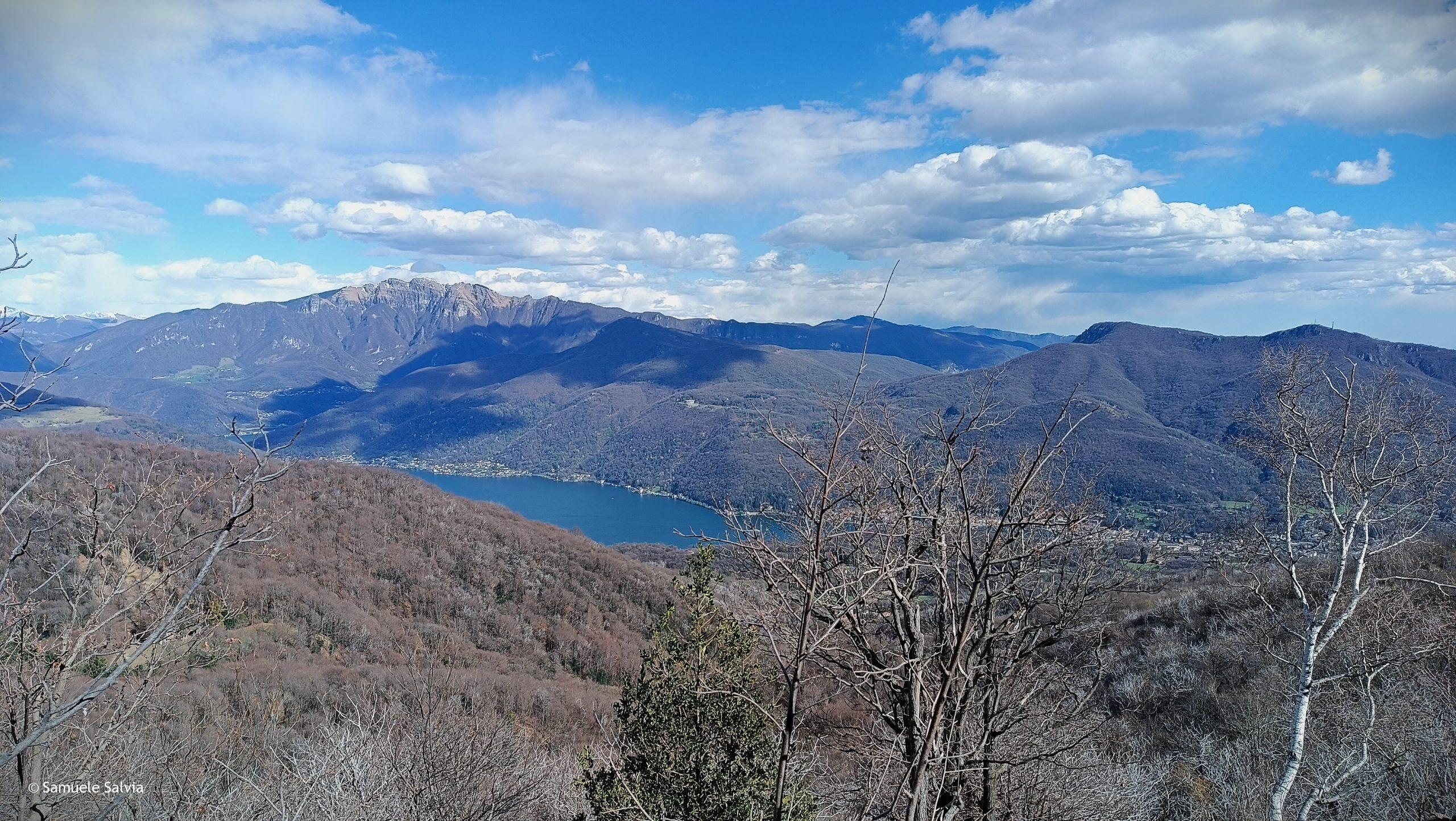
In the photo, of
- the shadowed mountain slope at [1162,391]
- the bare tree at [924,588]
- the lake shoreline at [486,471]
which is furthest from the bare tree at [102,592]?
the lake shoreline at [486,471]

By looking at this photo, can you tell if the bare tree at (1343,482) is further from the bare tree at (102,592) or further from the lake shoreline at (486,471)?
the lake shoreline at (486,471)

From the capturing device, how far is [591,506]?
13088 centimetres

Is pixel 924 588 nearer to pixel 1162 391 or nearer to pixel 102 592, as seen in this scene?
pixel 102 592

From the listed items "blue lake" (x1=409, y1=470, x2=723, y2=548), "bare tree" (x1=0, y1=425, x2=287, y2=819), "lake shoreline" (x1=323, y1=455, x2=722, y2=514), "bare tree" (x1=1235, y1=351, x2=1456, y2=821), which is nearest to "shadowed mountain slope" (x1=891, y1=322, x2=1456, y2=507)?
"bare tree" (x1=1235, y1=351, x2=1456, y2=821)

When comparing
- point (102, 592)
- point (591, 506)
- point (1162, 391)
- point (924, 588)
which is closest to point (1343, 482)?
point (924, 588)

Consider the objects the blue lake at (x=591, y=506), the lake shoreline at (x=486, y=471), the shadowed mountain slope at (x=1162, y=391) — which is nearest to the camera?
the shadowed mountain slope at (x=1162, y=391)

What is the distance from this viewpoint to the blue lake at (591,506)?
102812 mm

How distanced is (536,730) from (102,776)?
51.4 feet

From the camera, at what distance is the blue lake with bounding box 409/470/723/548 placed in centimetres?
10281

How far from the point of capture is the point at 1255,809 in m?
10.8

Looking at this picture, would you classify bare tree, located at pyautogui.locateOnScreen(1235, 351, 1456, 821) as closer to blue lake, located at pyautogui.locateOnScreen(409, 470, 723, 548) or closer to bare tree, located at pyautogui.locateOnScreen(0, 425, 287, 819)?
bare tree, located at pyautogui.locateOnScreen(0, 425, 287, 819)

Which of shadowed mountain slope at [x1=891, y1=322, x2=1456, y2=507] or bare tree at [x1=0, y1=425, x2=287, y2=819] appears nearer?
bare tree at [x1=0, y1=425, x2=287, y2=819]

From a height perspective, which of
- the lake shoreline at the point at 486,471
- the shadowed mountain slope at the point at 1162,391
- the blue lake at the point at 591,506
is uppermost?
the shadowed mountain slope at the point at 1162,391

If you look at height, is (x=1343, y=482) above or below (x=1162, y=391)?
above
